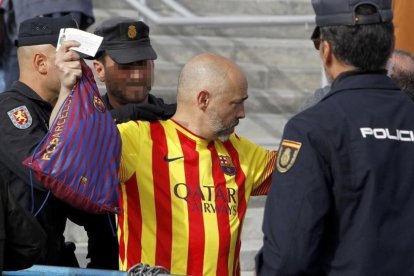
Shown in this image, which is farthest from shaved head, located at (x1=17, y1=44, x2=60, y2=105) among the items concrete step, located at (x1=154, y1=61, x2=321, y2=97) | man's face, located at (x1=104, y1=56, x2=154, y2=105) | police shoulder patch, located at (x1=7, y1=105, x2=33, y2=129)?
concrete step, located at (x1=154, y1=61, x2=321, y2=97)

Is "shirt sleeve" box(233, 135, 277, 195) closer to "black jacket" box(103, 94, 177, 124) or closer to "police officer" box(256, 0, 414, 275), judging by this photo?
"black jacket" box(103, 94, 177, 124)

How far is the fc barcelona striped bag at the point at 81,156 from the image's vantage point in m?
3.51

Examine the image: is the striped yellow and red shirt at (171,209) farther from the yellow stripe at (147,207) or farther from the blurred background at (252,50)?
the blurred background at (252,50)

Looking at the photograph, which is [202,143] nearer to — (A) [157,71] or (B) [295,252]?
(B) [295,252]

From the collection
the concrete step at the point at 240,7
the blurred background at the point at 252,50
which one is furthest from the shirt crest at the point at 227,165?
the concrete step at the point at 240,7

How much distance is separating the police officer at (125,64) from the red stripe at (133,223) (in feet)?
Answer: 2.45

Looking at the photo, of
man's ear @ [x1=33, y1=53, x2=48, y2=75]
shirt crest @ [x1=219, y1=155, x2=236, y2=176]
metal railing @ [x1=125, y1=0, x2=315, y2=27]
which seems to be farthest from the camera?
metal railing @ [x1=125, y1=0, x2=315, y2=27]

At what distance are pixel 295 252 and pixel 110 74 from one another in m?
2.26

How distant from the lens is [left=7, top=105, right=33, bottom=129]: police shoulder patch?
13.3ft

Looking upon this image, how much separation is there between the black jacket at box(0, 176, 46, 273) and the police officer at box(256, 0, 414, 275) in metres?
0.87

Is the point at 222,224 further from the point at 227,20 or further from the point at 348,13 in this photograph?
the point at 227,20

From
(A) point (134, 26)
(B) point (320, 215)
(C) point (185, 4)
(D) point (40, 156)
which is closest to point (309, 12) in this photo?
(C) point (185, 4)

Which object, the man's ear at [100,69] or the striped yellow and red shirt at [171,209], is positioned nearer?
the striped yellow and red shirt at [171,209]

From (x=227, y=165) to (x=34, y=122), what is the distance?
805 millimetres
